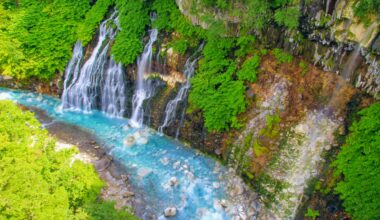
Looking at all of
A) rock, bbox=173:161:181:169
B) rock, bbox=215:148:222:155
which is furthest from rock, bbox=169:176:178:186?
rock, bbox=215:148:222:155

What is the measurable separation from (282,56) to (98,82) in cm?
1005

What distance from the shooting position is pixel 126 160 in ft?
53.1

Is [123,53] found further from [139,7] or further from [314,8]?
[314,8]

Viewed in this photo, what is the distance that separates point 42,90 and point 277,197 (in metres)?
14.7

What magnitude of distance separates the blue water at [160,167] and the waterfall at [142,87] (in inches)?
25.8

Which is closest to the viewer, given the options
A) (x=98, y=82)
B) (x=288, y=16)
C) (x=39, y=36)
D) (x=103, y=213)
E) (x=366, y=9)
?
(x=103, y=213)

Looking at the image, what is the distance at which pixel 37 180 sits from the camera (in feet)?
30.5

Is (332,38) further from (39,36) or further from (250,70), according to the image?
(39,36)

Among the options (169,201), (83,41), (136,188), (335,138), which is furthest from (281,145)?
(83,41)

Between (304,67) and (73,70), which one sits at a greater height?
(304,67)

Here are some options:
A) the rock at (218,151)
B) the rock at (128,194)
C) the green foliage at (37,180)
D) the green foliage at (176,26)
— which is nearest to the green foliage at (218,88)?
the rock at (218,151)

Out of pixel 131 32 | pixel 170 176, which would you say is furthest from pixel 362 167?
pixel 131 32

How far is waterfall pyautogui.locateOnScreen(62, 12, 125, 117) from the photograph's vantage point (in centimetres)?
1930

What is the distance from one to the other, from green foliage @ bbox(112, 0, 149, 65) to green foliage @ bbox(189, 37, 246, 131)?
399 cm
